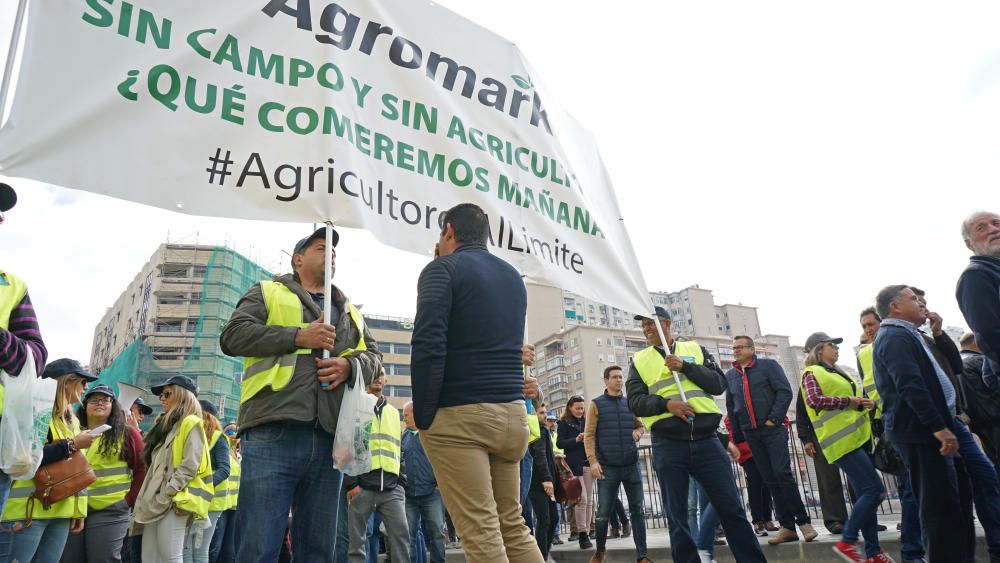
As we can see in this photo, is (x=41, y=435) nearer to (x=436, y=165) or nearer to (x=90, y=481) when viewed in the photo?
(x=90, y=481)

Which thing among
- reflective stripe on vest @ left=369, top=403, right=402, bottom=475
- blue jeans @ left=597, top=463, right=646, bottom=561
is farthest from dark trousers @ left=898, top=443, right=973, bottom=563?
reflective stripe on vest @ left=369, top=403, right=402, bottom=475

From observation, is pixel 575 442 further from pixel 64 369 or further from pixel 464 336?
pixel 464 336

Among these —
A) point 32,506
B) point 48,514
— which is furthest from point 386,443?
point 32,506

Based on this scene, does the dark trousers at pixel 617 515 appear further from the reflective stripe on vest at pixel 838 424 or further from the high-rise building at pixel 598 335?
the high-rise building at pixel 598 335

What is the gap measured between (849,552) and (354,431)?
4.79 metres

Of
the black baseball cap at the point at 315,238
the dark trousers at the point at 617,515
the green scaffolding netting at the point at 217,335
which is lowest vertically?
the dark trousers at the point at 617,515

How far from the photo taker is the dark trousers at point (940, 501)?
407cm

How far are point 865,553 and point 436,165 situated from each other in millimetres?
4925

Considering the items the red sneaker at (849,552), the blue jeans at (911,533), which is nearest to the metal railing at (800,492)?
the red sneaker at (849,552)

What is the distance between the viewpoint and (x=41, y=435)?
123 inches

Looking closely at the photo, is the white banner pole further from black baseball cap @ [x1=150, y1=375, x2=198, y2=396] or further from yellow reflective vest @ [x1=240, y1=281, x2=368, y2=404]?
black baseball cap @ [x1=150, y1=375, x2=198, y2=396]

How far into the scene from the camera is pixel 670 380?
18.1 feet

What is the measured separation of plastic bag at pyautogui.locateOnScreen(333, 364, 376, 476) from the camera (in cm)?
314

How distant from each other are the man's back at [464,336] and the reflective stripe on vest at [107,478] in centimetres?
363
